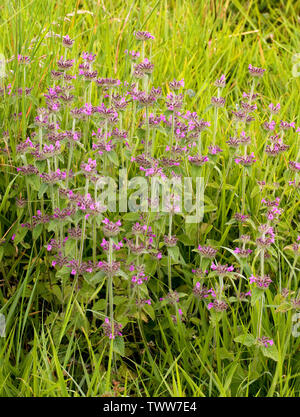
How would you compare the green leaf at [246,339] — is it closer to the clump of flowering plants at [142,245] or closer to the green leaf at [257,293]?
the clump of flowering plants at [142,245]

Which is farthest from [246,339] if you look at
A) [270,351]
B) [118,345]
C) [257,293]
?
[118,345]

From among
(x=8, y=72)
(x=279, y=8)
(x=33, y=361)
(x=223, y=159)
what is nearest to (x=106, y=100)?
(x=8, y=72)

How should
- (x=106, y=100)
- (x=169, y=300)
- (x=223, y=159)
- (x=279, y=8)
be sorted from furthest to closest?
(x=279, y=8) → (x=106, y=100) → (x=223, y=159) → (x=169, y=300)

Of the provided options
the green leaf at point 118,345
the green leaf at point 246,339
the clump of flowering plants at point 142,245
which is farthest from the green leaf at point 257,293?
the green leaf at point 118,345

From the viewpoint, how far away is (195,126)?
2418mm

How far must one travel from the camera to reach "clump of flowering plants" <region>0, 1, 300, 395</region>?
6.96 ft

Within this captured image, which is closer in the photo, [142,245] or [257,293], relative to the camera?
[257,293]

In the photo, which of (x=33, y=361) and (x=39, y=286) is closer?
(x=33, y=361)

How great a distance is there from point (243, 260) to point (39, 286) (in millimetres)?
846

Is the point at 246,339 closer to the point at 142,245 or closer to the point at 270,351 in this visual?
the point at 270,351

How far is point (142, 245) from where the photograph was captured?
2.16m

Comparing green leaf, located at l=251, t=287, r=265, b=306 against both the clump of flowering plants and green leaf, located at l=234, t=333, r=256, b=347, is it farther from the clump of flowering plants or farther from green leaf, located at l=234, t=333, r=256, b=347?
green leaf, located at l=234, t=333, r=256, b=347
